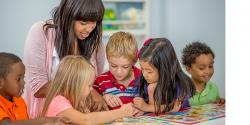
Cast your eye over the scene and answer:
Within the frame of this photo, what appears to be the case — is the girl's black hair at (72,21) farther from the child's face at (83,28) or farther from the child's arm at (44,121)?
the child's arm at (44,121)

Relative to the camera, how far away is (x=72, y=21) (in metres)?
0.96

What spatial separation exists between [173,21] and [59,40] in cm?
123

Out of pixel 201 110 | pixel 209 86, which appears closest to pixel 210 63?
pixel 209 86

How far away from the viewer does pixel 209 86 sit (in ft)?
4.46

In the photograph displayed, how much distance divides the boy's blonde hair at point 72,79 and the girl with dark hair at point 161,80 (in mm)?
142

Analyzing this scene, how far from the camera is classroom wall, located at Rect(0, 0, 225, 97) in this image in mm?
1858

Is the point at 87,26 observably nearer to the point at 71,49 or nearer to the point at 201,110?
the point at 71,49

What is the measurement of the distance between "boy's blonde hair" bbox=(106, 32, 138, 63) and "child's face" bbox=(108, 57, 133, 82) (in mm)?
13

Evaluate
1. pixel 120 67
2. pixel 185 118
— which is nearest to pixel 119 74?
pixel 120 67

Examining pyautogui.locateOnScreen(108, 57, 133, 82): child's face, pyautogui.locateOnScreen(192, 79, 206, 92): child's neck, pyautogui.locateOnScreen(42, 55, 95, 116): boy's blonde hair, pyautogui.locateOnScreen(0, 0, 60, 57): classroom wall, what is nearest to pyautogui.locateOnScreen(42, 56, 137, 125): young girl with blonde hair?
pyautogui.locateOnScreen(42, 55, 95, 116): boy's blonde hair

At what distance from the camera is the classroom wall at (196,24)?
1.83m

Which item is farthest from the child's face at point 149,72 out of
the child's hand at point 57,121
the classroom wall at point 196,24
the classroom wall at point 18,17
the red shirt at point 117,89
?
the classroom wall at point 18,17
